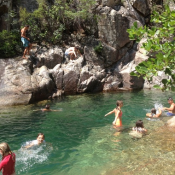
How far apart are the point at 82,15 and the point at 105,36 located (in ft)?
10.4

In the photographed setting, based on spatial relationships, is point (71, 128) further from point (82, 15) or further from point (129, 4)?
point (129, 4)

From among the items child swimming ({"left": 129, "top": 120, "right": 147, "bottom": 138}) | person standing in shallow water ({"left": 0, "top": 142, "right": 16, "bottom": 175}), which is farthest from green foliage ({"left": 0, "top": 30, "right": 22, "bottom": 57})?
person standing in shallow water ({"left": 0, "top": 142, "right": 16, "bottom": 175})

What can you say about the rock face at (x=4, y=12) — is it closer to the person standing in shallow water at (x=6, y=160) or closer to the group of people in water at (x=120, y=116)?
the group of people in water at (x=120, y=116)

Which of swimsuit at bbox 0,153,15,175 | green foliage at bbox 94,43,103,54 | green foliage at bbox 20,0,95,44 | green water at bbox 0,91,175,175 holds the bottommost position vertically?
green water at bbox 0,91,175,175

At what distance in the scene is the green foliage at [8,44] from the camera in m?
17.4

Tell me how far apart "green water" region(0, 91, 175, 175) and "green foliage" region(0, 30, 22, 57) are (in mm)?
6433

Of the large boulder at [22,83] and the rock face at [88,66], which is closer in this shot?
the large boulder at [22,83]

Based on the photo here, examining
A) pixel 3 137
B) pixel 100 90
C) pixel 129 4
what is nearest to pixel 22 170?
pixel 3 137

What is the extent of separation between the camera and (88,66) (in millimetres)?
19062

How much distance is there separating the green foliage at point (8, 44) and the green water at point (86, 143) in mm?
6433

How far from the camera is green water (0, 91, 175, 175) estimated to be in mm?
5754

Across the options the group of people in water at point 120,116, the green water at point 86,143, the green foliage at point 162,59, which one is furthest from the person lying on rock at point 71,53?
the green foliage at point 162,59

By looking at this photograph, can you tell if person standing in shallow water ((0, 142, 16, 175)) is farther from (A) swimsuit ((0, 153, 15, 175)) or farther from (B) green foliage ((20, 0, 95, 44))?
(B) green foliage ((20, 0, 95, 44))

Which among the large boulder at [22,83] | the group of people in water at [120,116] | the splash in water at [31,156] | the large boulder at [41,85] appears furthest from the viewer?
the large boulder at [41,85]
